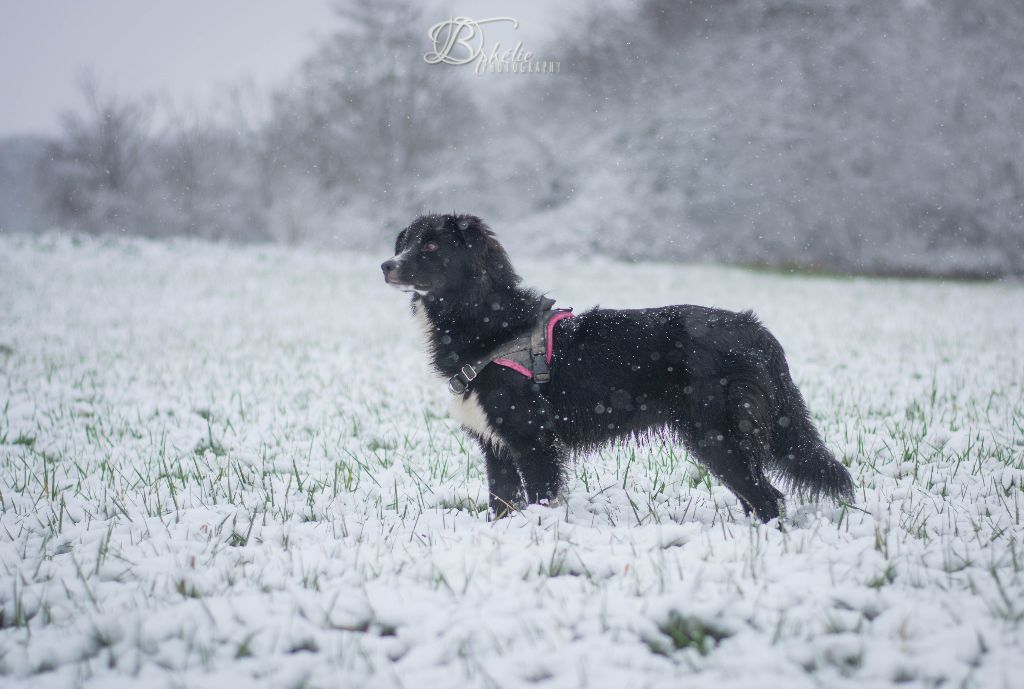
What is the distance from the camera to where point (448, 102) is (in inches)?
1117

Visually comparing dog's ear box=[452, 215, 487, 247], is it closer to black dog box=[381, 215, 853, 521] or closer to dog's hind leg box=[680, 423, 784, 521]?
black dog box=[381, 215, 853, 521]

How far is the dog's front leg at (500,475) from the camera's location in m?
3.45

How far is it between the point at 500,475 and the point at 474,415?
425mm

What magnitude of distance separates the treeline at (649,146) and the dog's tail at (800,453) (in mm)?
23608

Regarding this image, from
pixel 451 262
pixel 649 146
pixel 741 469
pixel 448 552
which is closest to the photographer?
pixel 448 552

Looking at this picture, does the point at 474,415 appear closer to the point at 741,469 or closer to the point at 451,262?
the point at 451,262

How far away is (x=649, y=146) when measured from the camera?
27.7 metres

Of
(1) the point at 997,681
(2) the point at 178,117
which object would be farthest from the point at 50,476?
(2) the point at 178,117

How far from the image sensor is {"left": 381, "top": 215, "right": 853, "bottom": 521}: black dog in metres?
2.99

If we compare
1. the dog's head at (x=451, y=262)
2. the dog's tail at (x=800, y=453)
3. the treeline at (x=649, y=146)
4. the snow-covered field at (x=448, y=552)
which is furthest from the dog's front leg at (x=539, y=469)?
the treeline at (x=649, y=146)

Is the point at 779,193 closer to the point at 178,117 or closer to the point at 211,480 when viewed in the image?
the point at 211,480

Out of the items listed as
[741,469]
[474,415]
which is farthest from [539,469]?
[741,469]

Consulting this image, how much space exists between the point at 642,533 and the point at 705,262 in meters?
24.8

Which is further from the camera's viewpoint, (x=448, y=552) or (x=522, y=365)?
(x=522, y=365)
